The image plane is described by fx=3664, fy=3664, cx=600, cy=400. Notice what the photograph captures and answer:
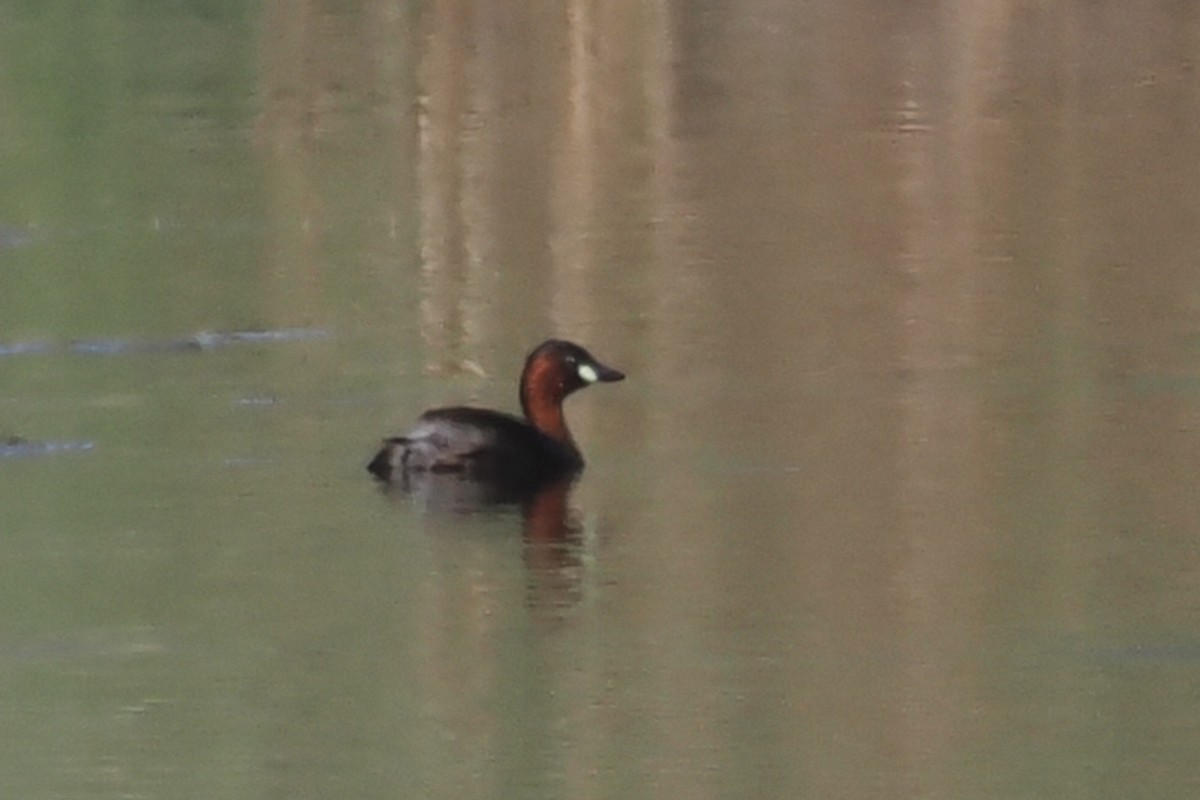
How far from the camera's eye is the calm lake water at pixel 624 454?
7.05 m

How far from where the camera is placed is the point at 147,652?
26.1 ft

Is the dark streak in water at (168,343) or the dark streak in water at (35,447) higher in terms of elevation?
the dark streak in water at (35,447)

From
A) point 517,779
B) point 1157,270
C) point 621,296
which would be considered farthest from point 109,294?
point 517,779

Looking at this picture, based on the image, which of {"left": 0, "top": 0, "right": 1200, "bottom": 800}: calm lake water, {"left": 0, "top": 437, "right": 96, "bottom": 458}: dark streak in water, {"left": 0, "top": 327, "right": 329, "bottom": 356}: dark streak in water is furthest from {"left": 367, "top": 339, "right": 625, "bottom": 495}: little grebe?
{"left": 0, "top": 327, "right": 329, "bottom": 356}: dark streak in water

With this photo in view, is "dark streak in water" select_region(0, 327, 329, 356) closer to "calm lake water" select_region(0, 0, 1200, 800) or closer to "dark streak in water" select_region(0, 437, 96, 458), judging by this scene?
"calm lake water" select_region(0, 0, 1200, 800)

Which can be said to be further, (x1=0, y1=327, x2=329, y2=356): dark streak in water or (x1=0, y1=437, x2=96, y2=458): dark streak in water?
(x1=0, y1=327, x2=329, y2=356): dark streak in water

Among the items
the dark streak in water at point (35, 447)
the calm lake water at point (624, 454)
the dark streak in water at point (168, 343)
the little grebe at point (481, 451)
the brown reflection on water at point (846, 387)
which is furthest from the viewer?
the dark streak in water at point (168, 343)

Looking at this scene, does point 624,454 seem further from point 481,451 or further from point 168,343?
point 168,343

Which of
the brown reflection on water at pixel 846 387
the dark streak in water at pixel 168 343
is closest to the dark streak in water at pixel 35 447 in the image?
the brown reflection on water at pixel 846 387

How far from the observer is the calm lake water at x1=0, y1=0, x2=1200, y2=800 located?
7055 mm

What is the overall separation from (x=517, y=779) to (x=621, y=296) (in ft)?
23.1

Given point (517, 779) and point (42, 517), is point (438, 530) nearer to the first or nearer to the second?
point (42, 517)

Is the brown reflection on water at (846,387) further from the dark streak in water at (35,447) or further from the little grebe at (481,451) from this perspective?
the dark streak in water at (35,447)

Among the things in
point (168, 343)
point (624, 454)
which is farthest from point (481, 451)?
point (168, 343)
